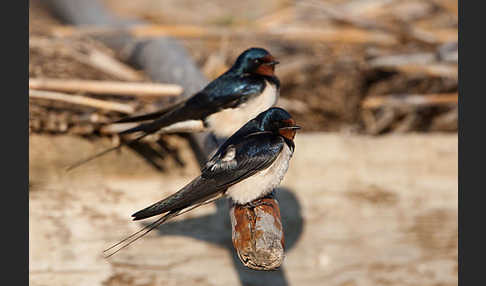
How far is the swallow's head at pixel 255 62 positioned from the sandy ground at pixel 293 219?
1.09 m

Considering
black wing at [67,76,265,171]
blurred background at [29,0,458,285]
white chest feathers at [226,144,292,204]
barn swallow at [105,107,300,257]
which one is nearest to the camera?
barn swallow at [105,107,300,257]

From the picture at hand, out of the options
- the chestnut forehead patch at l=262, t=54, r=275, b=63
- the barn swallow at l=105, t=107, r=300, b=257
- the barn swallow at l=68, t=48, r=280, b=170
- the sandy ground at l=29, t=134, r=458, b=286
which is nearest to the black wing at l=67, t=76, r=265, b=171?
the barn swallow at l=68, t=48, r=280, b=170

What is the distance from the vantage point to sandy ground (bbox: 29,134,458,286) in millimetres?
3285

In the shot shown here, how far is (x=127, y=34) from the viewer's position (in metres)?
4.93

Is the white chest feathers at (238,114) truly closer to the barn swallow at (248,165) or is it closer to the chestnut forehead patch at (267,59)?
the chestnut forehead patch at (267,59)

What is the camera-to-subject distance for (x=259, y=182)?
8.48 feet

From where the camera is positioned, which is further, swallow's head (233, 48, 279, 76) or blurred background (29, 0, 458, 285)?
blurred background (29, 0, 458, 285)

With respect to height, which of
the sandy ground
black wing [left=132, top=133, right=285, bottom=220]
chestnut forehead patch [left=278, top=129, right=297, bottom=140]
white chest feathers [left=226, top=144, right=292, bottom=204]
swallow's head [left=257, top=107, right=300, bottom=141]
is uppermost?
swallow's head [left=257, top=107, right=300, bottom=141]

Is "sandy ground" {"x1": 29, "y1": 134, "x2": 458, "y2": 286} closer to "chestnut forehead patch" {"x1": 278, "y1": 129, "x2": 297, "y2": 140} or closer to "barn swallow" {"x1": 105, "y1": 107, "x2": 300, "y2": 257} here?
"barn swallow" {"x1": 105, "y1": 107, "x2": 300, "y2": 257}

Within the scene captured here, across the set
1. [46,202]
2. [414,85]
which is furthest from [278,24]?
[46,202]

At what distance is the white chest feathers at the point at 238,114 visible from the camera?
305cm

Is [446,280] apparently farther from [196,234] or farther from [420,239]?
[196,234]

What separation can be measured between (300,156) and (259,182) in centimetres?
173

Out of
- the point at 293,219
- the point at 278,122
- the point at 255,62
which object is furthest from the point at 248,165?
the point at 293,219
